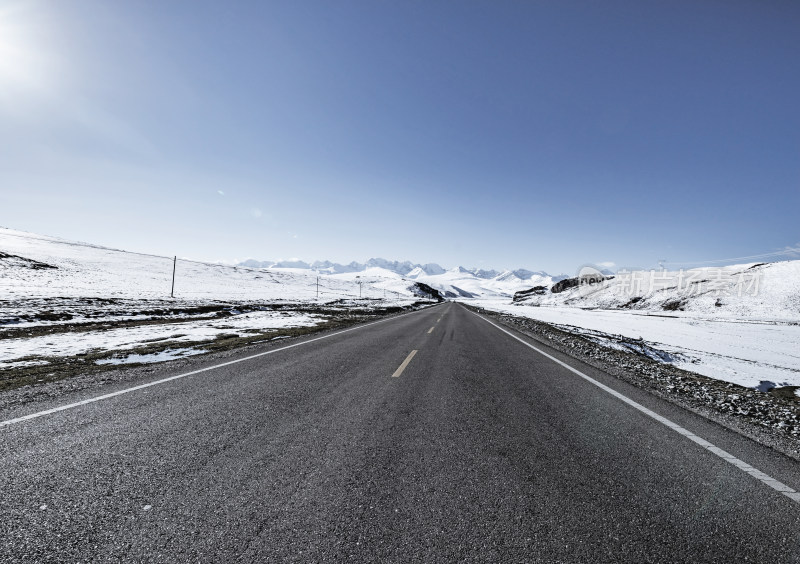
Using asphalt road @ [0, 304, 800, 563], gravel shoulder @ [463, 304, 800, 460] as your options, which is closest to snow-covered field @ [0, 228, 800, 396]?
gravel shoulder @ [463, 304, 800, 460]

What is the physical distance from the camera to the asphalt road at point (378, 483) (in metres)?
2.16

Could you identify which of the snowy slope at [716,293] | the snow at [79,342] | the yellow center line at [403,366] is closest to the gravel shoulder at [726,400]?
the yellow center line at [403,366]

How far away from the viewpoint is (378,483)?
289 cm

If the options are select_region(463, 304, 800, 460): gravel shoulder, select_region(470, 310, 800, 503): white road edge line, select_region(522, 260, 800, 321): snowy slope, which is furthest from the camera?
select_region(522, 260, 800, 321): snowy slope

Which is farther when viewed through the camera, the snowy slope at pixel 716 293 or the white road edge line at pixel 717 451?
the snowy slope at pixel 716 293

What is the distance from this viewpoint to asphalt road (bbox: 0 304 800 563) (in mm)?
2160

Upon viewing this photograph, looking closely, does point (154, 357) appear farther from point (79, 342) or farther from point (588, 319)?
point (588, 319)

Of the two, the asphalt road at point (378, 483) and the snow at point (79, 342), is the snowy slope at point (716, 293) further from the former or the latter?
the snow at point (79, 342)

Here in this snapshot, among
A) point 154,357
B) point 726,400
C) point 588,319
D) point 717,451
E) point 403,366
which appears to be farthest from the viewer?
point 588,319

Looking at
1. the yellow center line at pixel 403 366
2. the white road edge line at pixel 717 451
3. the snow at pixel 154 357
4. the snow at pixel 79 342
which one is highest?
the white road edge line at pixel 717 451

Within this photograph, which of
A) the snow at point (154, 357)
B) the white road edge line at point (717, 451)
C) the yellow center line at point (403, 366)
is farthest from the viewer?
the snow at point (154, 357)

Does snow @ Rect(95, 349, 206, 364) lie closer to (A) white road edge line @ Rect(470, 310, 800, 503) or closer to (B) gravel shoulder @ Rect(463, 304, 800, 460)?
(A) white road edge line @ Rect(470, 310, 800, 503)

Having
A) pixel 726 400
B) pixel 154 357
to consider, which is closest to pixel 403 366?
pixel 726 400

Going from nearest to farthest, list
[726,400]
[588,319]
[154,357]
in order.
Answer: [726,400] < [154,357] < [588,319]
